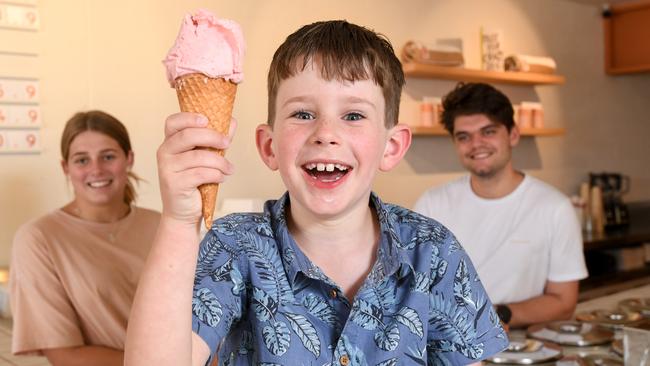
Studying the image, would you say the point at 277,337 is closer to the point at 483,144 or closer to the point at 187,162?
the point at 187,162

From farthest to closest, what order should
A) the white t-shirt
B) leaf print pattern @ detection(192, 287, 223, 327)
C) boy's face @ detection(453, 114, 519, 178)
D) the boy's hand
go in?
boy's face @ detection(453, 114, 519, 178) < the white t-shirt < leaf print pattern @ detection(192, 287, 223, 327) < the boy's hand

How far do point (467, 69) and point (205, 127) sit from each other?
3.97 m

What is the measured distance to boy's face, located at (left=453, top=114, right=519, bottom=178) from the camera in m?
2.72

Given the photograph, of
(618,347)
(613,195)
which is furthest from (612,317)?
(613,195)

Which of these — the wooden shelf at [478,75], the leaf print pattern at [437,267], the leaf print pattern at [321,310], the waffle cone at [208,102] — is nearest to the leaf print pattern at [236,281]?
the leaf print pattern at [321,310]

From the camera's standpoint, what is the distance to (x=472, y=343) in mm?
1176

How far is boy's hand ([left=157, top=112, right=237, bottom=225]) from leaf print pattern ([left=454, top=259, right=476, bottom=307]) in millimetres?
533

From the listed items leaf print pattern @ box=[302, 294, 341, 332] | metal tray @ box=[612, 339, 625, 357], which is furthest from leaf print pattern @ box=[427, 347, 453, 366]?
metal tray @ box=[612, 339, 625, 357]

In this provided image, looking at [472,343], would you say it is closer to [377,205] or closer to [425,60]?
[377,205]

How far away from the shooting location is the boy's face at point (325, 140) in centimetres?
102

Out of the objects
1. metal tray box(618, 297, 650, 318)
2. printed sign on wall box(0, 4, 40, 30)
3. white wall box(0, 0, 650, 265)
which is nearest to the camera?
metal tray box(618, 297, 650, 318)

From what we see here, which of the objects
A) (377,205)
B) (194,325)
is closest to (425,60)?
(377,205)

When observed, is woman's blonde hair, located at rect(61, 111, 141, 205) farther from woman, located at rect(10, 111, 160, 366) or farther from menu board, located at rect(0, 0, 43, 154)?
menu board, located at rect(0, 0, 43, 154)

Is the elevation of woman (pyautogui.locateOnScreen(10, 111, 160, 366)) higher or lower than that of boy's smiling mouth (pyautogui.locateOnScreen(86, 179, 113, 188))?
lower
